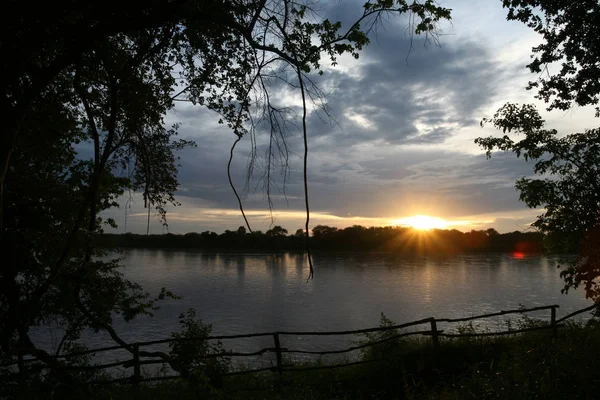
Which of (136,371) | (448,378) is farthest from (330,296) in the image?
(136,371)

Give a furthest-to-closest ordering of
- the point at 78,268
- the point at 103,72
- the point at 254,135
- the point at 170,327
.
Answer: the point at 170,327 → the point at 78,268 → the point at 103,72 → the point at 254,135

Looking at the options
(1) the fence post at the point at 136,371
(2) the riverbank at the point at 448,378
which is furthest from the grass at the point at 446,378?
(1) the fence post at the point at 136,371

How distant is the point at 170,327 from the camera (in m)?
30.5

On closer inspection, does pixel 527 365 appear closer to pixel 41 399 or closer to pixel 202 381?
pixel 202 381

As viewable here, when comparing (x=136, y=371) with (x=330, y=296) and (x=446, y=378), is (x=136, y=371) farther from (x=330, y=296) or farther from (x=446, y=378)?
(x=330, y=296)

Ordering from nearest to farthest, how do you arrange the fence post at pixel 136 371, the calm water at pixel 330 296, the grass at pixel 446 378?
the grass at pixel 446 378
the fence post at pixel 136 371
the calm water at pixel 330 296

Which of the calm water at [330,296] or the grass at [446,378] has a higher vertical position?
the grass at [446,378]

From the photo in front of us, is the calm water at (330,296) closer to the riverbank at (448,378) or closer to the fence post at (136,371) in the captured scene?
the fence post at (136,371)

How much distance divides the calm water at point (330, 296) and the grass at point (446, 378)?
1001 centimetres

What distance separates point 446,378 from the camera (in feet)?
36.8

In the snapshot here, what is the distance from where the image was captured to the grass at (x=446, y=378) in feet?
19.4

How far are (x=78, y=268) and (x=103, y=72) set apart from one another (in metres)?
5.44

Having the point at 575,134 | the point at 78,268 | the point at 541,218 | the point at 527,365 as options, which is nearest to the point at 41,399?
the point at 78,268

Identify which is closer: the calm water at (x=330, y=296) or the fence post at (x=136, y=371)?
the fence post at (x=136, y=371)
